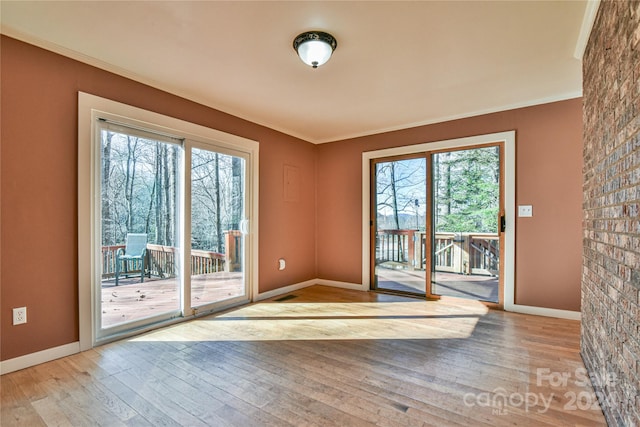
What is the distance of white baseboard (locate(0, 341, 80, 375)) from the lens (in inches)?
85.8

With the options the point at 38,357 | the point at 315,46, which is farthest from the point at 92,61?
the point at 38,357

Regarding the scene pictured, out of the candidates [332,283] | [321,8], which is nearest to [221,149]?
[321,8]

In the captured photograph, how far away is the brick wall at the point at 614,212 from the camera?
4.32 feet

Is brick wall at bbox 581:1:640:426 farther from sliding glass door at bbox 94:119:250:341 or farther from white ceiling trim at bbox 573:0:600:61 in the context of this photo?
sliding glass door at bbox 94:119:250:341

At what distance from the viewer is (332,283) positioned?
509 centimetres

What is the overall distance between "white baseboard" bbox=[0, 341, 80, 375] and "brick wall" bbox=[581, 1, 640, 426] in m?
3.54

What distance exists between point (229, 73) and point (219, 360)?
245cm

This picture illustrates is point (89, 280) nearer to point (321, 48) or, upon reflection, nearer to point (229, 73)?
point (229, 73)

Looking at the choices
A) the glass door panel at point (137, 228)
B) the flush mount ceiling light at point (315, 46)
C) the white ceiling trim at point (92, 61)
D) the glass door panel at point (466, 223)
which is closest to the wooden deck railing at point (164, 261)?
the glass door panel at point (137, 228)

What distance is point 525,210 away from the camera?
11.6 ft

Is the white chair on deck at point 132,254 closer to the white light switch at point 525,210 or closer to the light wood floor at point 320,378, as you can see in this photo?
the light wood floor at point 320,378

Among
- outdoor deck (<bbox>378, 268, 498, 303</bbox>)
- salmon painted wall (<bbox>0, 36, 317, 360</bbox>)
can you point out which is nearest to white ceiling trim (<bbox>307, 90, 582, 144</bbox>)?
outdoor deck (<bbox>378, 268, 498, 303</bbox>)

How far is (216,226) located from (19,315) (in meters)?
1.83

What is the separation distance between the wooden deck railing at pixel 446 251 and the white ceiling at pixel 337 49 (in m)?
1.66
